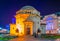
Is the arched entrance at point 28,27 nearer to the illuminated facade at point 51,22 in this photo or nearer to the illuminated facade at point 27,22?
the illuminated facade at point 27,22

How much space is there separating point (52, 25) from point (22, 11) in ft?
49.2

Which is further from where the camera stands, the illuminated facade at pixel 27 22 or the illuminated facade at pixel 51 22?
the illuminated facade at pixel 51 22

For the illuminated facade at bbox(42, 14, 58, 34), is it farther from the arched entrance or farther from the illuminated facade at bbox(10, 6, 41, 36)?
the arched entrance

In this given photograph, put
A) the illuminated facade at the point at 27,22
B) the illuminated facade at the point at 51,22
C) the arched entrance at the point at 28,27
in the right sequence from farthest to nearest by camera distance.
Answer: the illuminated facade at the point at 51,22 < the illuminated facade at the point at 27,22 < the arched entrance at the point at 28,27

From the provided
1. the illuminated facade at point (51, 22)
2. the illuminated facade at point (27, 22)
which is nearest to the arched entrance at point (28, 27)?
the illuminated facade at point (27, 22)

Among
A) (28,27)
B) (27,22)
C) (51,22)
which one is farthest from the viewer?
(51,22)

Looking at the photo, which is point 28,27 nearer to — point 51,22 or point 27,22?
point 27,22

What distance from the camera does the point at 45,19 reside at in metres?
36.6

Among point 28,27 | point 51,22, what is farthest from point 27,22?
point 51,22

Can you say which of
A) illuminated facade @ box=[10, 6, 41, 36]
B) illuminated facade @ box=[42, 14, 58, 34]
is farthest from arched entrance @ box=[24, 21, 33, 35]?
illuminated facade @ box=[42, 14, 58, 34]

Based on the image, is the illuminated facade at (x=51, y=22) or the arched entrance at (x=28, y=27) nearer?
the arched entrance at (x=28, y=27)

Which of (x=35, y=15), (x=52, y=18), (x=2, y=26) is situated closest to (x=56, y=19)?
(x=52, y=18)

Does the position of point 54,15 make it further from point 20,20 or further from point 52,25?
point 20,20

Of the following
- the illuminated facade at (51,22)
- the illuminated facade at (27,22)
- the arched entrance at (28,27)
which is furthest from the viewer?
the illuminated facade at (51,22)
